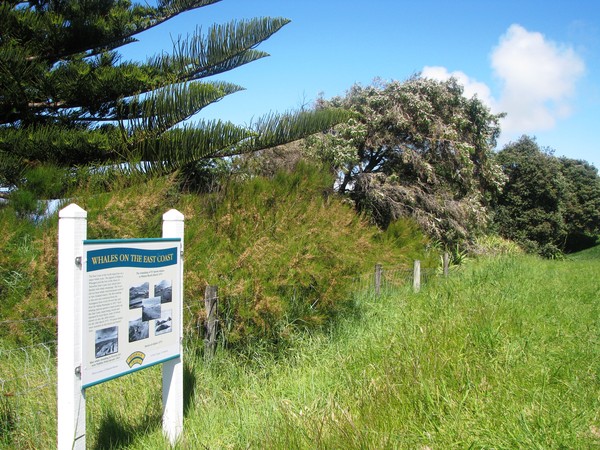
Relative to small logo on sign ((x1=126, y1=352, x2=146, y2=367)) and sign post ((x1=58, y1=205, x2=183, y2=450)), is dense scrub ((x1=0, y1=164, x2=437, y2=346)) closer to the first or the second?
sign post ((x1=58, y1=205, x2=183, y2=450))

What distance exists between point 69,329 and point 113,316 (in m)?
0.27

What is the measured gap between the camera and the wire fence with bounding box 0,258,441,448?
3.48 metres

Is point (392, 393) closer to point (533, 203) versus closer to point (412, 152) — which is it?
point (412, 152)

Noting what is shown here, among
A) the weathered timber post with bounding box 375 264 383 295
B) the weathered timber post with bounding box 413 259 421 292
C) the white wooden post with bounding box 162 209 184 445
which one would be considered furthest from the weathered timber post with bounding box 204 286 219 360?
the weathered timber post with bounding box 413 259 421 292

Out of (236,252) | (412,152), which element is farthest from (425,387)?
(412,152)

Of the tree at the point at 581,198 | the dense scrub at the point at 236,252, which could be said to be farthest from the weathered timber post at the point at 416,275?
the tree at the point at 581,198

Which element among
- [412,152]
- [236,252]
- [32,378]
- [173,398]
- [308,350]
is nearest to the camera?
[173,398]

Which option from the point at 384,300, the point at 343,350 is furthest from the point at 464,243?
the point at 343,350

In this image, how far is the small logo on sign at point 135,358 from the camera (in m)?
3.15

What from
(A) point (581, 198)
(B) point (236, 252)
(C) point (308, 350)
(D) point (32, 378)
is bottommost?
(C) point (308, 350)

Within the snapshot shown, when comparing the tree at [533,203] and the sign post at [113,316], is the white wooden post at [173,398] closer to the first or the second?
the sign post at [113,316]

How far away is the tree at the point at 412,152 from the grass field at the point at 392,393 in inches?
327

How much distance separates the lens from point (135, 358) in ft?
10.5

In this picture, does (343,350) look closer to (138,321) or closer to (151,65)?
(138,321)
